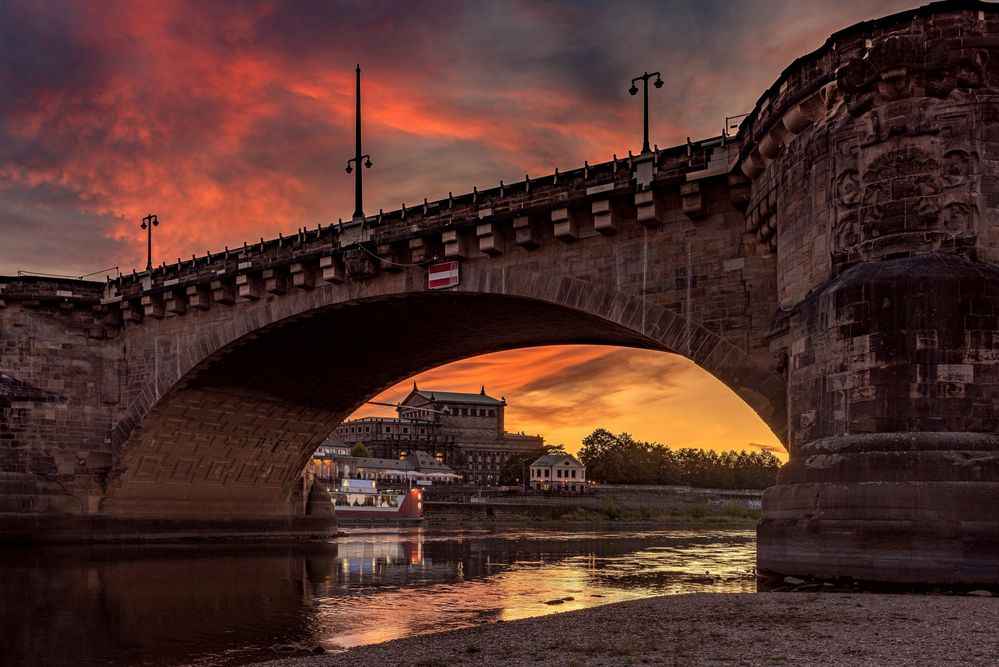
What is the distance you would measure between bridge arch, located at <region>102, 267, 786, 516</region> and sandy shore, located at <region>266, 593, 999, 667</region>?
11.3m

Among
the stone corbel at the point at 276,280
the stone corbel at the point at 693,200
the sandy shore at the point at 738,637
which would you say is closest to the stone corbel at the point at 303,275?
the stone corbel at the point at 276,280

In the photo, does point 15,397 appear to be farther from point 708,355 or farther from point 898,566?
point 898,566

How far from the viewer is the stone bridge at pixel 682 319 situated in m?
16.4

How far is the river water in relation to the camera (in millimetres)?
17469

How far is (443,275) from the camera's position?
31.0 m

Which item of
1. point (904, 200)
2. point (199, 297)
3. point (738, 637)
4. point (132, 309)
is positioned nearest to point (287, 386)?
point (199, 297)

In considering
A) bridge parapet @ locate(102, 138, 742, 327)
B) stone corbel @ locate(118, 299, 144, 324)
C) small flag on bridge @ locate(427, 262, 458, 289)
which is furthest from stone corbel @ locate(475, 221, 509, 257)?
stone corbel @ locate(118, 299, 144, 324)

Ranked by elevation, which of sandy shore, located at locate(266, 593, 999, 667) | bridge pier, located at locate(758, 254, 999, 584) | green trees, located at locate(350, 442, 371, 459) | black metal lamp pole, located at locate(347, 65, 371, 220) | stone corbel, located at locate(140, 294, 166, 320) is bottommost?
green trees, located at locate(350, 442, 371, 459)

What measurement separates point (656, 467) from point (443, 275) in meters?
124

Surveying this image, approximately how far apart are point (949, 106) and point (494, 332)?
22.6 meters

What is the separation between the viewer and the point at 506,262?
29.6 meters

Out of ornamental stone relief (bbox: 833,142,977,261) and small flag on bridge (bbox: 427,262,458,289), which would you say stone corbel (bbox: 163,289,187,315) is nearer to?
A: small flag on bridge (bbox: 427,262,458,289)

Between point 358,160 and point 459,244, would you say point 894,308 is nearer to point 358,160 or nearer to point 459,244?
point 459,244

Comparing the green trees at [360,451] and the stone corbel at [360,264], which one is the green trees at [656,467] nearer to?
the green trees at [360,451]
